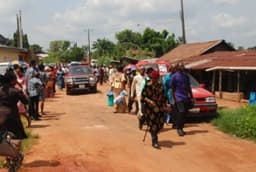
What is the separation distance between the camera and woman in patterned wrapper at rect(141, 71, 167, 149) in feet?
32.8

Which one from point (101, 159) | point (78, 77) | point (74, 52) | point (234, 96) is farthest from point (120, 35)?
point (101, 159)

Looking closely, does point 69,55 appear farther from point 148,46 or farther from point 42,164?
point 42,164

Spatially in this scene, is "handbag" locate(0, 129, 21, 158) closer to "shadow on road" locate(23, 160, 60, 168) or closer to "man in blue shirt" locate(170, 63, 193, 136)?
"shadow on road" locate(23, 160, 60, 168)

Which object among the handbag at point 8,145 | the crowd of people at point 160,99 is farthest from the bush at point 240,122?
the handbag at point 8,145

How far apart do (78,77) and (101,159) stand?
62.4ft

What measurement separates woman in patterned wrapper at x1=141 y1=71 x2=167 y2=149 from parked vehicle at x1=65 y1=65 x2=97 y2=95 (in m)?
17.7

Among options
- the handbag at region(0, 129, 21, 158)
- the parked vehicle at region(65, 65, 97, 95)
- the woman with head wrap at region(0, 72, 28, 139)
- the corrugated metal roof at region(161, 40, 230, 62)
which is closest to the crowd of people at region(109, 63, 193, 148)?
the woman with head wrap at region(0, 72, 28, 139)

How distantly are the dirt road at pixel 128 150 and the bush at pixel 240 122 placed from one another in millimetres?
299

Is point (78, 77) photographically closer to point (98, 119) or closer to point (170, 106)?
point (98, 119)

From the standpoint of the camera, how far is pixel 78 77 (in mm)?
27750

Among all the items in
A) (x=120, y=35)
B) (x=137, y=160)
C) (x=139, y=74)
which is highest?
(x=120, y=35)

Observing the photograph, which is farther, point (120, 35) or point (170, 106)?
point (120, 35)

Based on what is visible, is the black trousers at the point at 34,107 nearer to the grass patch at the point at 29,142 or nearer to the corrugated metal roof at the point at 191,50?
the grass patch at the point at 29,142

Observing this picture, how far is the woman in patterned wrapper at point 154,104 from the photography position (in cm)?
1000
